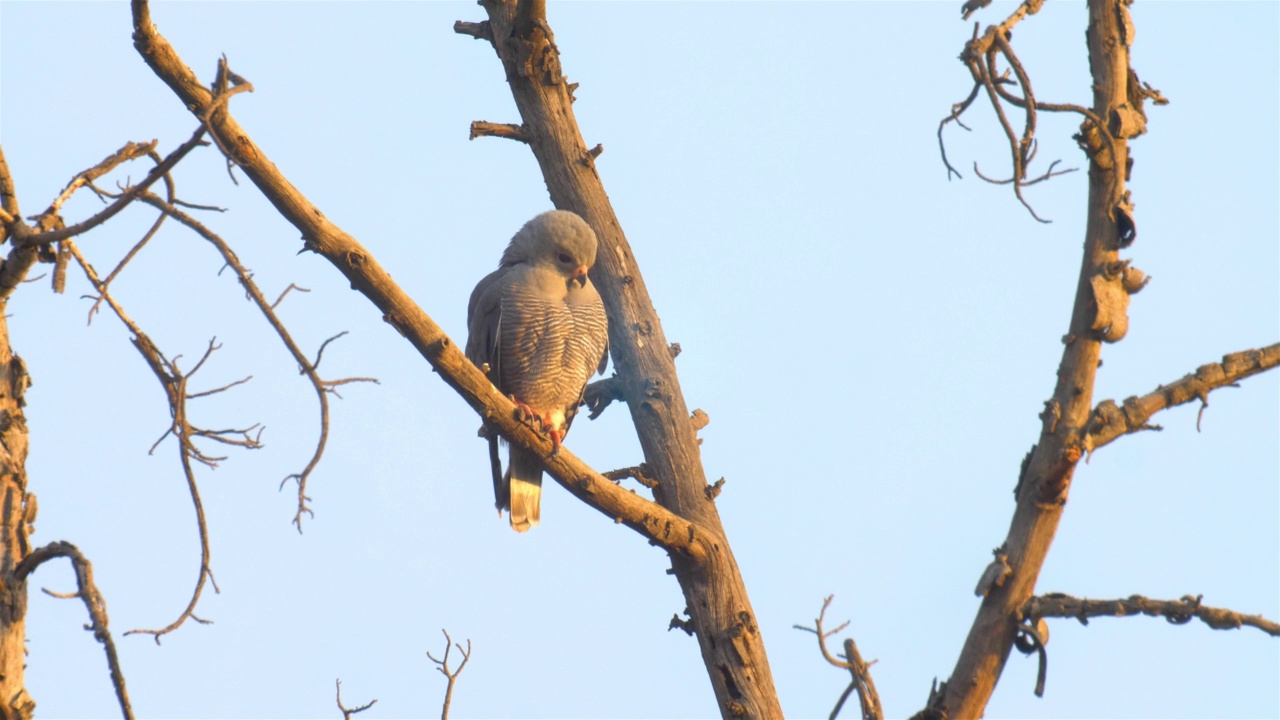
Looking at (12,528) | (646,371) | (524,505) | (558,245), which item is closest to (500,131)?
(558,245)

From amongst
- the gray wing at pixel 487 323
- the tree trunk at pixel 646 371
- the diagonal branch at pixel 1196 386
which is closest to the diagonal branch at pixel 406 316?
the tree trunk at pixel 646 371

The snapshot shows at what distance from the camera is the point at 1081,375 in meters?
3.34

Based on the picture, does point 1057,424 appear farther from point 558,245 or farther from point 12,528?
point 558,245

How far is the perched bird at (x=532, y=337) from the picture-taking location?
6.40 metres

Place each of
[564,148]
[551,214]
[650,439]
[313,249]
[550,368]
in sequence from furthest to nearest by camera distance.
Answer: [550,368]
[551,214]
[564,148]
[650,439]
[313,249]

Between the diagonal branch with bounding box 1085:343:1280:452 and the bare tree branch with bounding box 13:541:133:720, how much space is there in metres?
2.68

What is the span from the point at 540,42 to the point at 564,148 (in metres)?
0.48

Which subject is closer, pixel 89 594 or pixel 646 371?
pixel 89 594

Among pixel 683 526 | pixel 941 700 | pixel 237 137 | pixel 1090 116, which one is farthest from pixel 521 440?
pixel 1090 116

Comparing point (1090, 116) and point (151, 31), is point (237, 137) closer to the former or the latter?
point (151, 31)

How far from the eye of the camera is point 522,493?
6.45 metres

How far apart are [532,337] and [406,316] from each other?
2.54m

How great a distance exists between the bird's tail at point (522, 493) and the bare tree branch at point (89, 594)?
10.2ft

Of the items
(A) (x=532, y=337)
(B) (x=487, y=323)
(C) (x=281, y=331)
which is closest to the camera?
(C) (x=281, y=331)
